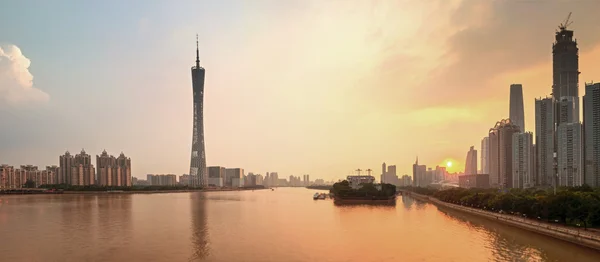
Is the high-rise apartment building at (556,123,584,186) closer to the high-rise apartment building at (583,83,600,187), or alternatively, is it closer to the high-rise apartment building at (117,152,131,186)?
the high-rise apartment building at (583,83,600,187)

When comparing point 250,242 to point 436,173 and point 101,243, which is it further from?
point 436,173

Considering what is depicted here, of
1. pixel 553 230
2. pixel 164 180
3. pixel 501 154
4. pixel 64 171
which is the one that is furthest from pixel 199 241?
pixel 164 180

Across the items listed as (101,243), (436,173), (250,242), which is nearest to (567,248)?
(250,242)

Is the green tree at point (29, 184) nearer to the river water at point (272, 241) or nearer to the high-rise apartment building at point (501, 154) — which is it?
the river water at point (272, 241)

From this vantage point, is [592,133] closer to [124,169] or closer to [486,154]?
[486,154]

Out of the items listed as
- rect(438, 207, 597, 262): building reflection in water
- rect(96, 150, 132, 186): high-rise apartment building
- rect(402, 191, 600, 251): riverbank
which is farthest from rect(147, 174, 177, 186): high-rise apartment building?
rect(438, 207, 597, 262): building reflection in water

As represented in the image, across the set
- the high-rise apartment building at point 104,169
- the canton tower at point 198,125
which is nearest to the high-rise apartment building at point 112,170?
the high-rise apartment building at point 104,169

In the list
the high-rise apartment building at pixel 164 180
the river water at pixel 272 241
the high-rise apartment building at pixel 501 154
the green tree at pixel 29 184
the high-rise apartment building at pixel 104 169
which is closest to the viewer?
the river water at pixel 272 241
